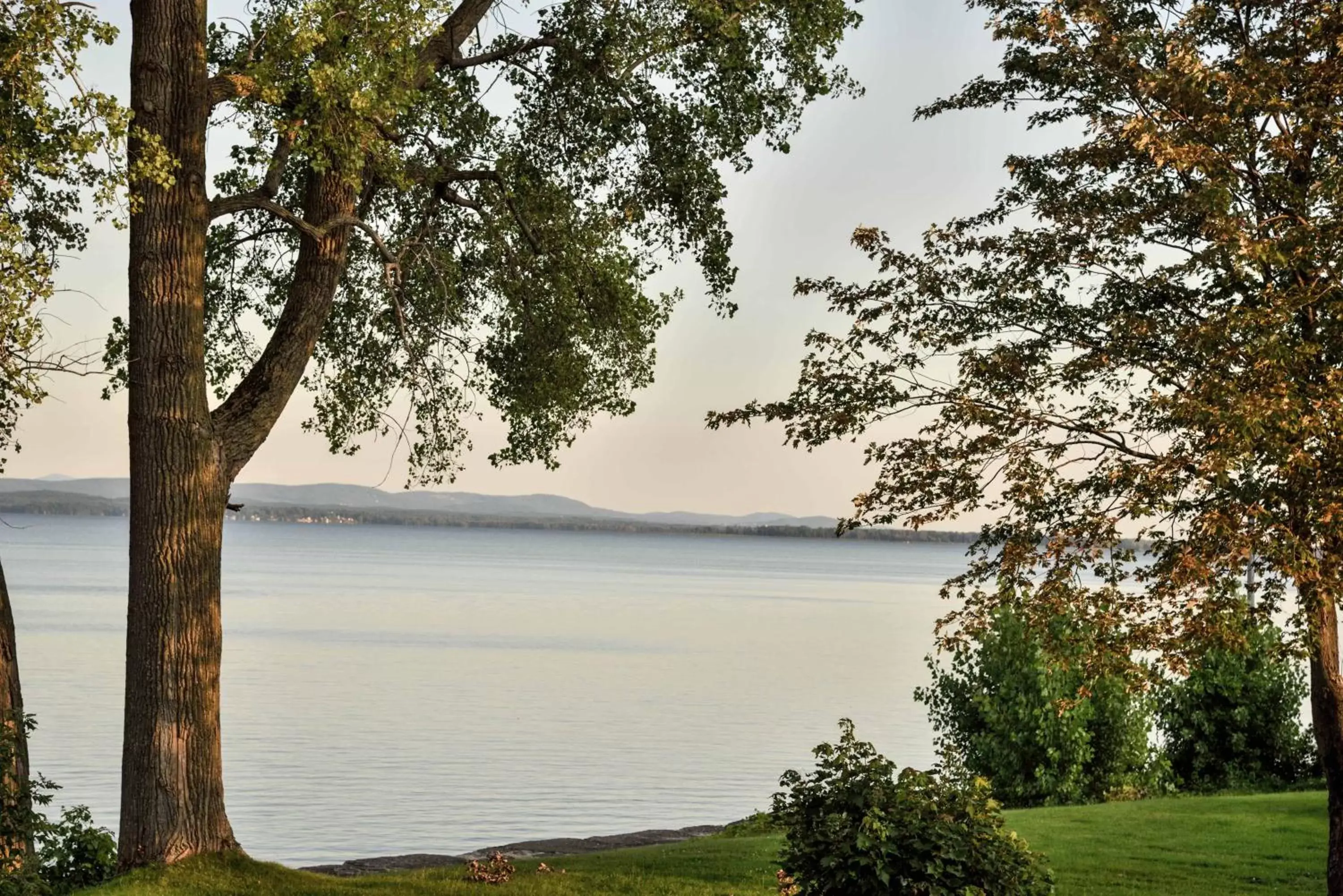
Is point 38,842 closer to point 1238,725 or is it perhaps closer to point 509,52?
point 509,52

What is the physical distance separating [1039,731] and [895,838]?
39.0 feet

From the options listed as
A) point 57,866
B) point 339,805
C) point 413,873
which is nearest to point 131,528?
point 57,866

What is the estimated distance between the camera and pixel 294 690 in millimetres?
34469

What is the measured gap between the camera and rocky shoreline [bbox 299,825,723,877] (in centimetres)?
1412

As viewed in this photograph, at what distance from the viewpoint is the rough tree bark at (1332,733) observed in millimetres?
10922

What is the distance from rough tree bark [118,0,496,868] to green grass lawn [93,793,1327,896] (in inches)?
25.6

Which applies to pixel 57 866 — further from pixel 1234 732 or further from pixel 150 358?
pixel 1234 732

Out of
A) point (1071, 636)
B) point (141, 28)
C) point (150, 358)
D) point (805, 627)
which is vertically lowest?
point (805, 627)

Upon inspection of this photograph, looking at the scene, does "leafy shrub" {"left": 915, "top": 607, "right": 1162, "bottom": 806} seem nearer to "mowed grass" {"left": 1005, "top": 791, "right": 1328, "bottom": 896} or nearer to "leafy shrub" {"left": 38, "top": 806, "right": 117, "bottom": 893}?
"mowed grass" {"left": 1005, "top": 791, "right": 1328, "bottom": 896}

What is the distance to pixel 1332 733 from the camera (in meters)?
11.1

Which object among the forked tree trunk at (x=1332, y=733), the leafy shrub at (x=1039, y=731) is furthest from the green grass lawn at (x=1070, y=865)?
the leafy shrub at (x=1039, y=731)

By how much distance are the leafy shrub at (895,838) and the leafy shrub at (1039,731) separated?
1035 centimetres

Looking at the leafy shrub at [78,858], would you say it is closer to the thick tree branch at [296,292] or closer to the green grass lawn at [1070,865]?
the green grass lawn at [1070,865]

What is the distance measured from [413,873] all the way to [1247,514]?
7.85m
